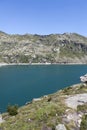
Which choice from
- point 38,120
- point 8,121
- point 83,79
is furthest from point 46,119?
point 83,79

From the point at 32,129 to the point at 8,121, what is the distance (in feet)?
17.6

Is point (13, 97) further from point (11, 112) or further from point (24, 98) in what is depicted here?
point (11, 112)

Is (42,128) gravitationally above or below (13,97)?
above

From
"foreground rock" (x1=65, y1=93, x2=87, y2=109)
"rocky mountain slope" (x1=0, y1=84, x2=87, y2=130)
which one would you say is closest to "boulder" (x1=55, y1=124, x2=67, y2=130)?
"rocky mountain slope" (x1=0, y1=84, x2=87, y2=130)

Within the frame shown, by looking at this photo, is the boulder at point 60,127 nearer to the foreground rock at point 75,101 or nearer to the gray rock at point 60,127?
the gray rock at point 60,127

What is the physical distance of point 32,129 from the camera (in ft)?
96.6

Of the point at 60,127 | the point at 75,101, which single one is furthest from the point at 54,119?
the point at 75,101

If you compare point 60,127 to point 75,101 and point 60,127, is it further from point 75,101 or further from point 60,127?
point 75,101

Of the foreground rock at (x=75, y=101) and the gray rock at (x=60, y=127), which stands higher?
the foreground rock at (x=75, y=101)

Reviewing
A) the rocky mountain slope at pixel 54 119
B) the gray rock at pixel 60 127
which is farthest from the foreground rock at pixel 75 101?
the gray rock at pixel 60 127

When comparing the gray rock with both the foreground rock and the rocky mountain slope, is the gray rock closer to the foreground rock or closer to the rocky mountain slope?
the rocky mountain slope

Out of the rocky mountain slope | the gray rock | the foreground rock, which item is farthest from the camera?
the foreground rock

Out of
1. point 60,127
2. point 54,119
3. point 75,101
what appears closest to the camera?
point 60,127

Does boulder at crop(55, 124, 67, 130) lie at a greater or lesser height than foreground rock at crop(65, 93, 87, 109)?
lesser
